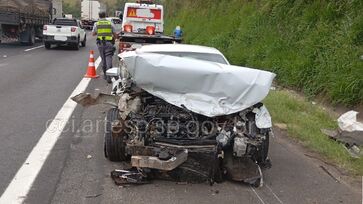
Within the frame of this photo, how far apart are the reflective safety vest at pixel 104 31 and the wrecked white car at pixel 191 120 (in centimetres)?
792

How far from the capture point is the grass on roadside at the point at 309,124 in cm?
647

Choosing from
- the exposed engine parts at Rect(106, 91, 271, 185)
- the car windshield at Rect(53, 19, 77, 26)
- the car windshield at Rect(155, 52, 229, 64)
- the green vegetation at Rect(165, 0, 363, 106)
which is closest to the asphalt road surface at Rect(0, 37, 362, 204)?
the exposed engine parts at Rect(106, 91, 271, 185)

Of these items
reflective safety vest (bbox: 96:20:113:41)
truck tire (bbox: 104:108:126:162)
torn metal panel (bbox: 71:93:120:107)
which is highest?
reflective safety vest (bbox: 96:20:113:41)

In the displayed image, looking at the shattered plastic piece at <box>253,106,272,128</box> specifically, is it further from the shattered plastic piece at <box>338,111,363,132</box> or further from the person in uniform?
the person in uniform

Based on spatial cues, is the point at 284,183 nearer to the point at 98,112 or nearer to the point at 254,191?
the point at 254,191

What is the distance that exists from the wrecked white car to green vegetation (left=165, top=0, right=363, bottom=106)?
4626mm

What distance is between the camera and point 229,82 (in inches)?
215

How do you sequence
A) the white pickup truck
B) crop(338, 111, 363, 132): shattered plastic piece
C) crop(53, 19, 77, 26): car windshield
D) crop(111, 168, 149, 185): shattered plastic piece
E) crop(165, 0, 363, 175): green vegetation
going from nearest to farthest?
crop(111, 168, 149, 185): shattered plastic piece, crop(338, 111, 363, 132): shattered plastic piece, crop(165, 0, 363, 175): green vegetation, the white pickup truck, crop(53, 19, 77, 26): car windshield

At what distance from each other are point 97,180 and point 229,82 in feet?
6.00

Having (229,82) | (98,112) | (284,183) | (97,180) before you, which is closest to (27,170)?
(97,180)

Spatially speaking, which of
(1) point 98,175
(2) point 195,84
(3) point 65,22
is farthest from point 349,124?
(3) point 65,22

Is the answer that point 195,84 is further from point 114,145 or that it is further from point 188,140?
point 114,145

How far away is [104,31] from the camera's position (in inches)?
524

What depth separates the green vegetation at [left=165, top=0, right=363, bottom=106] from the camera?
9.98 metres
